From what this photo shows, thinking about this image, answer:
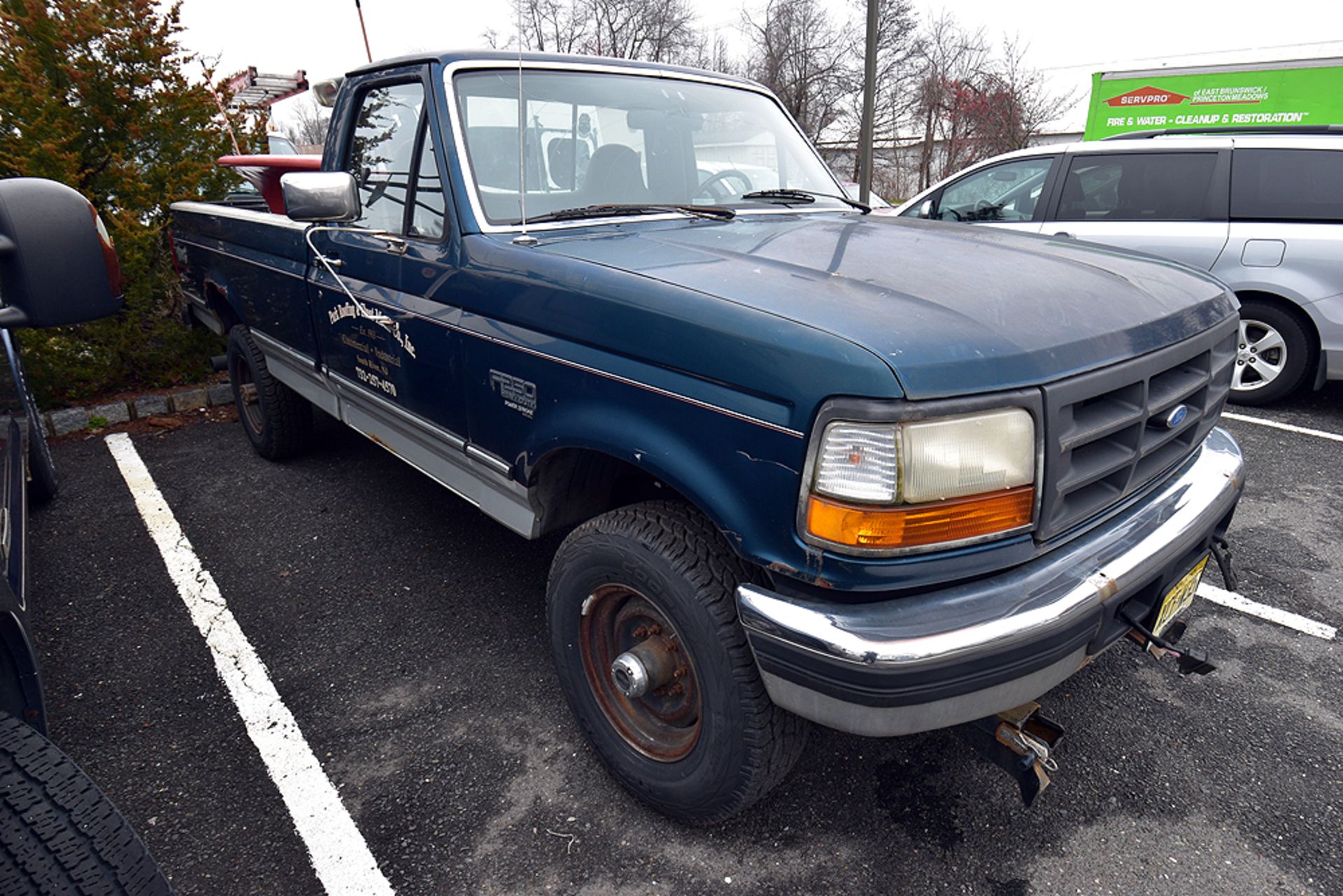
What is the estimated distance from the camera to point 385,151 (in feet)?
10.1

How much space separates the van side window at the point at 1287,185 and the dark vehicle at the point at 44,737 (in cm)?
646

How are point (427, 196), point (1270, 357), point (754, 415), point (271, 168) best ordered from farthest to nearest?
point (1270, 357) < point (271, 168) < point (427, 196) < point (754, 415)

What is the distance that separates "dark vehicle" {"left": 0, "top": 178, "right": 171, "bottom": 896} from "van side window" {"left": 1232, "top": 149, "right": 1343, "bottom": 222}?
646 centimetres

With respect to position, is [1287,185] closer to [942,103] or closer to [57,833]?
[57,833]

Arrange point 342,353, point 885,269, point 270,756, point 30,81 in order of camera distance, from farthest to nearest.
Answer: point 30,81 < point 342,353 < point 270,756 < point 885,269

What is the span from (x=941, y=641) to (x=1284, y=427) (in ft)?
17.0

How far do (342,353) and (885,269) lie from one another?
2376 millimetres

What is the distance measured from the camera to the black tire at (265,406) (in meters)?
4.41

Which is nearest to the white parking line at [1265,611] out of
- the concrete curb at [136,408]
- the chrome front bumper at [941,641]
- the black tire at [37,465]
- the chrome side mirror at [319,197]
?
the chrome front bumper at [941,641]

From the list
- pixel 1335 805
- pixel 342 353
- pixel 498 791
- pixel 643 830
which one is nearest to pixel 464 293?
pixel 342 353

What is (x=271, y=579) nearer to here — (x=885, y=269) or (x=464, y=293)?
(x=464, y=293)

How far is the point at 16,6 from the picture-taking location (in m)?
5.46

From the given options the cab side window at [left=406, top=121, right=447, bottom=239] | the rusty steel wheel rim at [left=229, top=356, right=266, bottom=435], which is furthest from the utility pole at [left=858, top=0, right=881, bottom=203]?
the cab side window at [left=406, top=121, right=447, bottom=239]

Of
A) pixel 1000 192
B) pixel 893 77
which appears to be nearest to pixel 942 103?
pixel 893 77
